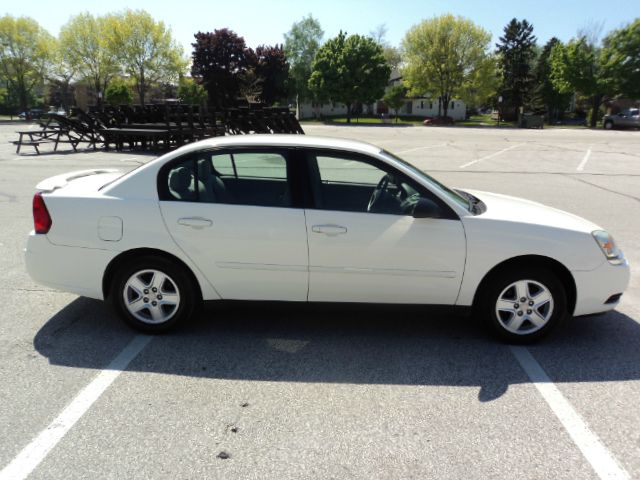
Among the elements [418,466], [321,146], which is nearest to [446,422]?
[418,466]

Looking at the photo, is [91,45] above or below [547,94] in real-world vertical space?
above

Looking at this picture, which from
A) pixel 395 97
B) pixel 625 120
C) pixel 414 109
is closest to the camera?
pixel 625 120

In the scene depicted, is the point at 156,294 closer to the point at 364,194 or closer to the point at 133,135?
the point at 364,194

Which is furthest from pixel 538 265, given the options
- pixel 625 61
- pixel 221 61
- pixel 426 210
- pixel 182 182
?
pixel 221 61

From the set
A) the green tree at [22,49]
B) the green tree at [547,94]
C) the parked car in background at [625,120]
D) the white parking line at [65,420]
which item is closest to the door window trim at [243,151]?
the white parking line at [65,420]

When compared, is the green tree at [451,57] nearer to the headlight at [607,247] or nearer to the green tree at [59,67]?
the green tree at [59,67]

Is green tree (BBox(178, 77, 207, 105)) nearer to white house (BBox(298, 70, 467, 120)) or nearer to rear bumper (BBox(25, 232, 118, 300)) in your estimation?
white house (BBox(298, 70, 467, 120))

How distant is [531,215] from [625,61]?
2339 inches

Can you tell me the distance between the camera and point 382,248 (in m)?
3.70

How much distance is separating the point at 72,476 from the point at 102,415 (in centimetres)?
52

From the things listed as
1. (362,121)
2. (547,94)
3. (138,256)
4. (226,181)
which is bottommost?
(138,256)

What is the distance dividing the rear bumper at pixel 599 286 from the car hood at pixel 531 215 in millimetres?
322

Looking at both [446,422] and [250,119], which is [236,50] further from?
[446,422]

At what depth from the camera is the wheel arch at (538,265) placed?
3764 mm
